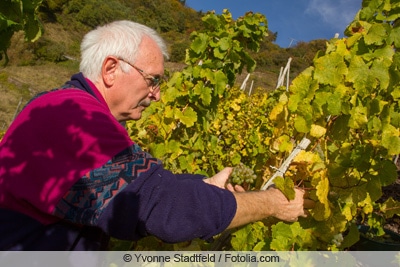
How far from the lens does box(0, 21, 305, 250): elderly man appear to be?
3.98 feet

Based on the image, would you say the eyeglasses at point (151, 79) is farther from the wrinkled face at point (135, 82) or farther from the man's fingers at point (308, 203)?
the man's fingers at point (308, 203)

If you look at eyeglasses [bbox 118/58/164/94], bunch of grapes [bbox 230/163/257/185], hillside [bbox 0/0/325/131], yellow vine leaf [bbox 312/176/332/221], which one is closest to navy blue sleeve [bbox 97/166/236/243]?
yellow vine leaf [bbox 312/176/332/221]

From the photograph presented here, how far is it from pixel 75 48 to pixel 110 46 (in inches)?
1174

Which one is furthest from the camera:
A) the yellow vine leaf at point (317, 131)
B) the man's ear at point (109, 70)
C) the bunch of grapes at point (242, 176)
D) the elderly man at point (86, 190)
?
the bunch of grapes at point (242, 176)

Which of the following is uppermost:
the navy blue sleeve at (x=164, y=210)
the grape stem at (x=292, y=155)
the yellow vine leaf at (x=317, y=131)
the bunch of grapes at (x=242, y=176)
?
the yellow vine leaf at (x=317, y=131)

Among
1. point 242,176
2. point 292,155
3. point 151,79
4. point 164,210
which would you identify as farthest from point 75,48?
point 164,210

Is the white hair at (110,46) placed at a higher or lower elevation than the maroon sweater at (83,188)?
higher

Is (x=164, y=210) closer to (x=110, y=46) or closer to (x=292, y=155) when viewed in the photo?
(x=292, y=155)

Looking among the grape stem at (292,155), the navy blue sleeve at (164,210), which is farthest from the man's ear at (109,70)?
the grape stem at (292,155)

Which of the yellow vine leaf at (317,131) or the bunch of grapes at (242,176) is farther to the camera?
the bunch of grapes at (242,176)

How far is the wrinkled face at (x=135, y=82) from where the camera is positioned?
172 cm

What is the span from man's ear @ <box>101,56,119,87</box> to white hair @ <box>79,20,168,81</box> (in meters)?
0.02

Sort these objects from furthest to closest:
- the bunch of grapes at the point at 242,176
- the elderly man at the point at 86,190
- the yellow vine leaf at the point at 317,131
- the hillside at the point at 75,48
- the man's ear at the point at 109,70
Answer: the hillside at the point at 75,48 < the bunch of grapes at the point at 242,176 < the man's ear at the point at 109,70 < the yellow vine leaf at the point at 317,131 < the elderly man at the point at 86,190

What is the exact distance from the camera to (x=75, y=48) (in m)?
29.2
